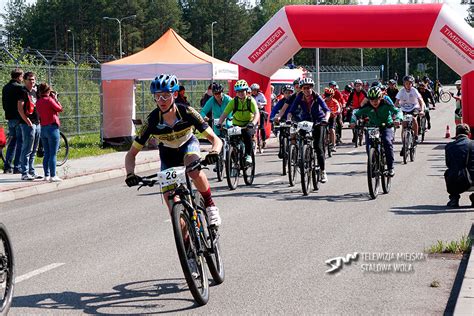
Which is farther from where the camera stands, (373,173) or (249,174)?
(249,174)

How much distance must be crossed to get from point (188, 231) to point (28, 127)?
1086 cm

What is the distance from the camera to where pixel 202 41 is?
14500cm

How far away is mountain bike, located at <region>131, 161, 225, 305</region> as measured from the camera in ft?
22.9

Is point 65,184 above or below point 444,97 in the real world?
below

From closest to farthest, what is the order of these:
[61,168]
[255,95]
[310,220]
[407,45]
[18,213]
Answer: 1. [310,220]
2. [18,213]
3. [61,168]
4. [255,95]
5. [407,45]

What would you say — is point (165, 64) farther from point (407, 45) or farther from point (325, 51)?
point (325, 51)

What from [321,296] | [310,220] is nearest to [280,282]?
[321,296]

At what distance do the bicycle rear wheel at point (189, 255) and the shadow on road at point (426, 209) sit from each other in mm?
5830

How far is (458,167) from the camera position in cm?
1293

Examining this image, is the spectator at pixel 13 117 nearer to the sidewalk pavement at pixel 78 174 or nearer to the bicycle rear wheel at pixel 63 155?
the sidewalk pavement at pixel 78 174

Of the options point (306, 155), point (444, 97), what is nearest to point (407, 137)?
point (306, 155)

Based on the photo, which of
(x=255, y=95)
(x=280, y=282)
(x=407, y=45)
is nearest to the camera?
(x=280, y=282)

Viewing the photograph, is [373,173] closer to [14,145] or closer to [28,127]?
[28,127]

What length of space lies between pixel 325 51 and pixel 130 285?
131817 millimetres
